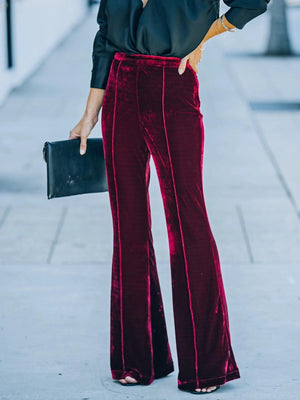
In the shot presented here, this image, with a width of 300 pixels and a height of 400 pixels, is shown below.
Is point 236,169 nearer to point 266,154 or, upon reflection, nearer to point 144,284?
point 266,154

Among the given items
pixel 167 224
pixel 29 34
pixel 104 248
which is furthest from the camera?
pixel 29 34

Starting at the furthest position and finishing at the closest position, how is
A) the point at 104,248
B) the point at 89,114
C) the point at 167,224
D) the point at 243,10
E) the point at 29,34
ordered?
the point at 29,34
the point at 104,248
the point at 89,114
the point at 167,224
the point at 243,10

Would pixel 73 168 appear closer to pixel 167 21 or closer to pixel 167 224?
pixel 167 224

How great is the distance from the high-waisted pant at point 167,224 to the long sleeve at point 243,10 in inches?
9.0

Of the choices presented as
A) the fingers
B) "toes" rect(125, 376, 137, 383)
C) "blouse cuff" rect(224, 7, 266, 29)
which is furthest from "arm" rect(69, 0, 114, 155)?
"toes" rect(125, 376, 137, 383)

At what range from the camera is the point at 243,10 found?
318 centimetres

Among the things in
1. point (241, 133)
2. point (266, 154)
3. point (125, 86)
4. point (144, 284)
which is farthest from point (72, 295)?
point (241, 133)

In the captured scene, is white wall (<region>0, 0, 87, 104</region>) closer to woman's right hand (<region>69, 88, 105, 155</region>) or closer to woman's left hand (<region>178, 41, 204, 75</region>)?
woman's right hand (<region>69, 88, 105, 155</region>)

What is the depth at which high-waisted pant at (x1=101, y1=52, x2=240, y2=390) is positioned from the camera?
3.30 metres

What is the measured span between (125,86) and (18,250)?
8.21ft

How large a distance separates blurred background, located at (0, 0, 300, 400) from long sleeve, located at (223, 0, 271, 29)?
4.54 feet

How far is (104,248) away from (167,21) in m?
2.65

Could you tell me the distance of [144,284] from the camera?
3514 millimetres

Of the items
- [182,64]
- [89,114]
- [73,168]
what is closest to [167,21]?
[182,64]
